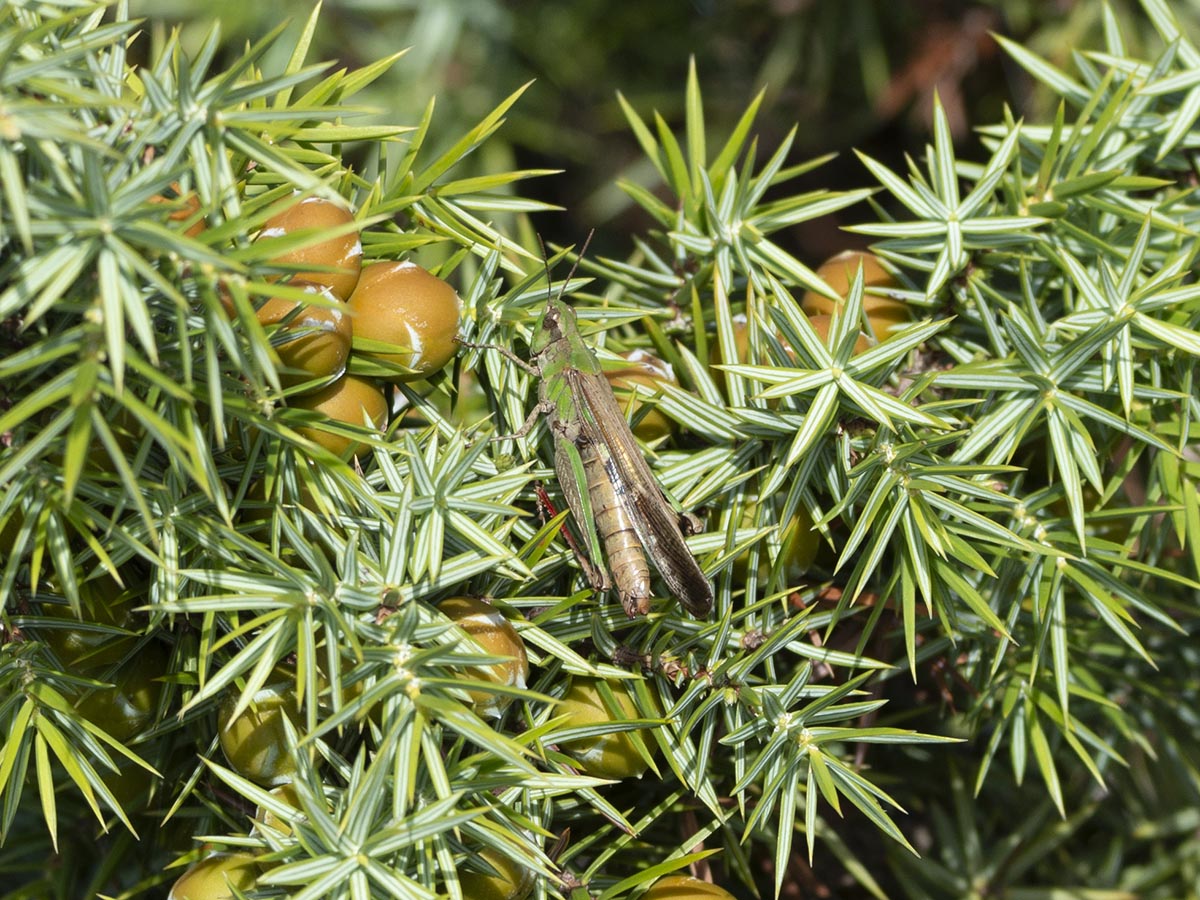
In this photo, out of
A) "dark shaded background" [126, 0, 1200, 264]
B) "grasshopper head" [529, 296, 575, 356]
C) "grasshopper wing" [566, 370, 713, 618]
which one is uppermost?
"dark shaded background" [126, 0, 1200, 264]

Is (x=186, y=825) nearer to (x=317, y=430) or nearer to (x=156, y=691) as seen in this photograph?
(x=156, y=691)

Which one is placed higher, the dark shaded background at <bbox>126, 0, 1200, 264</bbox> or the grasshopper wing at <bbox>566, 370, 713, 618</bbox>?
the dark shaded background at <bbox>126, 0, 1200, 264</bbox>

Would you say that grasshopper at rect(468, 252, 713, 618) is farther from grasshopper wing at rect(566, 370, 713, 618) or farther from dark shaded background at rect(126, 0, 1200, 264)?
dark shaded background at rect(126, 0, 1200, 264)

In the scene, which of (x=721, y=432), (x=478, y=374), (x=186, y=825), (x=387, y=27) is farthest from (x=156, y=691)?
(x=387, y=27)

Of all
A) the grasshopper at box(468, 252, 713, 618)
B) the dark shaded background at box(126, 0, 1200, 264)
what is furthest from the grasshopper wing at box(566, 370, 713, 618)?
the dark shaded background at box(126, 0, 1200, 264)

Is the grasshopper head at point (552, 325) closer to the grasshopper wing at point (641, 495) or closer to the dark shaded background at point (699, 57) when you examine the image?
the grasshopper wing at point (641, 495)

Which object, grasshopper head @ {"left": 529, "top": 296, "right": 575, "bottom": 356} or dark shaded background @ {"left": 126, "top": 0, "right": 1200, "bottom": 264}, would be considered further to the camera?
dark shaded background @ {"left": 126, "top": 0, "right": 1200, "bottom": 264}

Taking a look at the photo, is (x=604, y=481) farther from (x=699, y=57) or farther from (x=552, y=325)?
(x=699, y=57)

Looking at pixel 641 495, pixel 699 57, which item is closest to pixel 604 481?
pixel 641 495

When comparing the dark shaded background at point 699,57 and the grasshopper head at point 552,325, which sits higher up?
the dark shaded background at point 699,57

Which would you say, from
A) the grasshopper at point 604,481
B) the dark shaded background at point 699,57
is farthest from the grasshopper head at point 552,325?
the dark shaded background at point 699,57
